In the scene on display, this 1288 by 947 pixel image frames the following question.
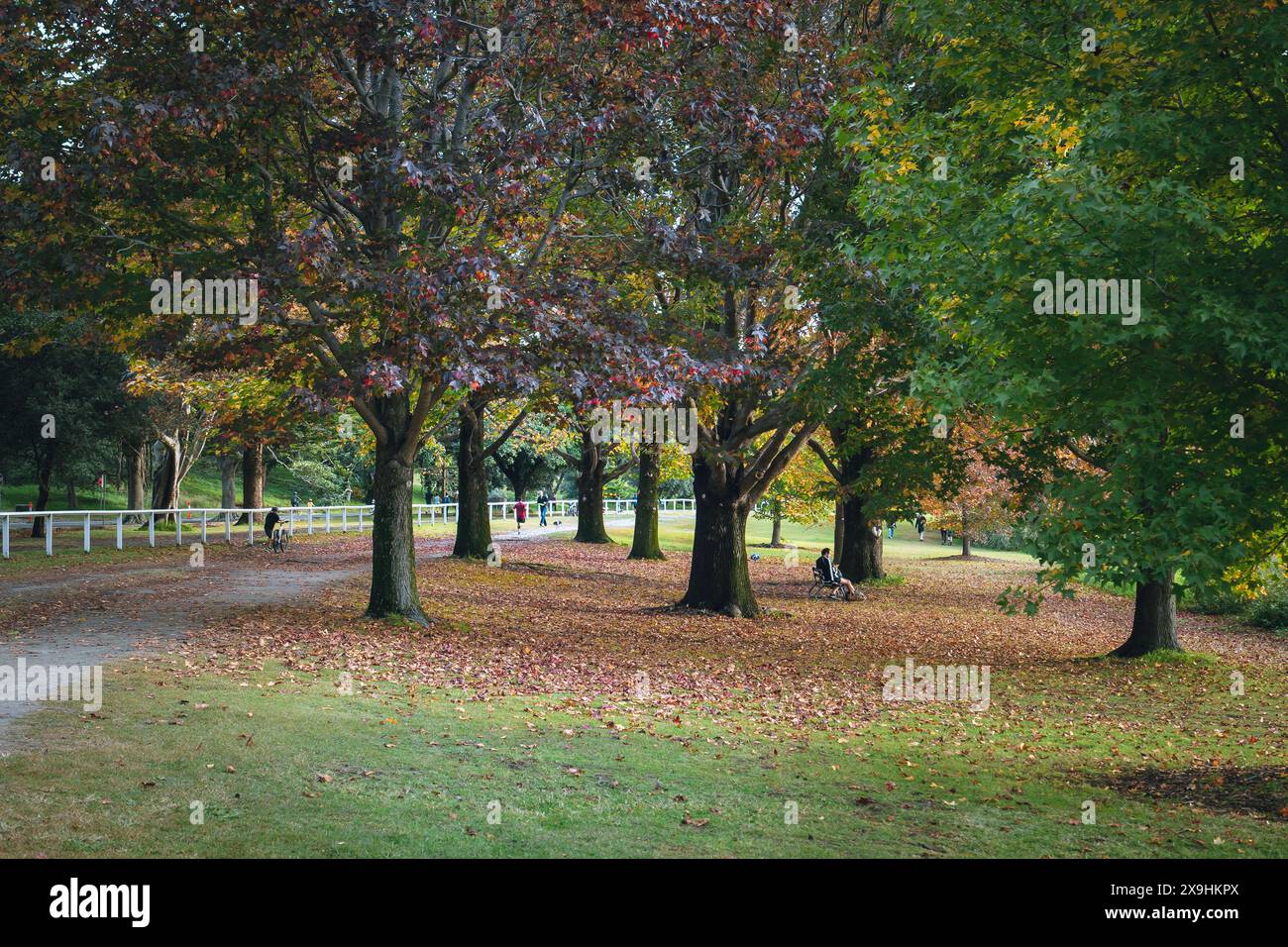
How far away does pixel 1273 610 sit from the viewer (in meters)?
28.1

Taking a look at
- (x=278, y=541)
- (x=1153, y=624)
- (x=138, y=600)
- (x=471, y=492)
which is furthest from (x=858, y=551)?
(x=138, y=600)

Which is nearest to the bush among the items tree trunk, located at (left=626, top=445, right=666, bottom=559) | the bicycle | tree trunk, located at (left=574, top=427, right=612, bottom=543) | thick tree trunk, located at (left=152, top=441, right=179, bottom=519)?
tree trunk, located at (left=626, top=445, right=666, bottom=559)

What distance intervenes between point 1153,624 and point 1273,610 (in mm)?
10168

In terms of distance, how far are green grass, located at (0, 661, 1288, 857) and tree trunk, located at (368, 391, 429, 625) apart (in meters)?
4.87

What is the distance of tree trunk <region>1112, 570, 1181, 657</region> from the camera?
800 inches

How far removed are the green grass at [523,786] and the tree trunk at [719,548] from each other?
11.3 m

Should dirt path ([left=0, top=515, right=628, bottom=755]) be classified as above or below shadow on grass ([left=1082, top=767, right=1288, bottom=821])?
above

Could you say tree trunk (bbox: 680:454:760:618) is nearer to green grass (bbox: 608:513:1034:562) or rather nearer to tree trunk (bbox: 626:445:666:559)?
tree trunk (bbox: 626:445:666:559)

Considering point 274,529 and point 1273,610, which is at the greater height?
point 274,529

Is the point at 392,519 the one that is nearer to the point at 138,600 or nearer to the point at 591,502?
the point at 138,600

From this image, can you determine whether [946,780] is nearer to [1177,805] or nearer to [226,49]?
[1177,805]

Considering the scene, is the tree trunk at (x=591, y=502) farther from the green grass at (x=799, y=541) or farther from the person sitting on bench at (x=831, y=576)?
the person sitting on bench at (x=831, y=576)

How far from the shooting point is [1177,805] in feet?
32.3

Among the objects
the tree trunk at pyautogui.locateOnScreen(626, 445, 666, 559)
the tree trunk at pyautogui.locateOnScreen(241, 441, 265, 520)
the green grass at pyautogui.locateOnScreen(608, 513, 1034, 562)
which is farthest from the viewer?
the green grass at pyautogui.locateOnScreen(608, 513, 1034, 562)
